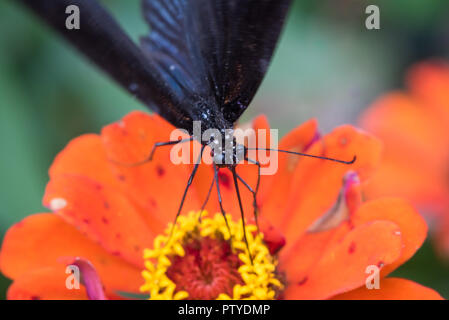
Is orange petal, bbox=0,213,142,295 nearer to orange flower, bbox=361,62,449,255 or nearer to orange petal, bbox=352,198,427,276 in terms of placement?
orange petal, bbox=352,198,427,276

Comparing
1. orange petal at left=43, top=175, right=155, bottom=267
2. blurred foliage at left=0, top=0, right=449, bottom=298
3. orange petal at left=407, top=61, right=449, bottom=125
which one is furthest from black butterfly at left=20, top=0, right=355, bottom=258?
orange petal at left=407, top=61, right=449, bottom=125

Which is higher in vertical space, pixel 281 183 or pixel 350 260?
pixel 281 183

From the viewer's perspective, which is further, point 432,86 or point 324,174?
point 432,86

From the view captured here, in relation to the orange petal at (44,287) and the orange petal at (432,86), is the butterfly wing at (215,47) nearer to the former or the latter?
the orange petal at (44,287)

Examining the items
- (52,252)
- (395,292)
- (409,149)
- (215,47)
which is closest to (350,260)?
(395,292)

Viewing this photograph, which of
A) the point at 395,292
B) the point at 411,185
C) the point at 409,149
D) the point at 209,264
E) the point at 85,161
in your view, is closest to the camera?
the point at 395,292

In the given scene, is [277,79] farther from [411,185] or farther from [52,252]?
[52,252]

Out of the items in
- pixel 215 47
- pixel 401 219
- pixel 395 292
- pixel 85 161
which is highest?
pixel 215 47
